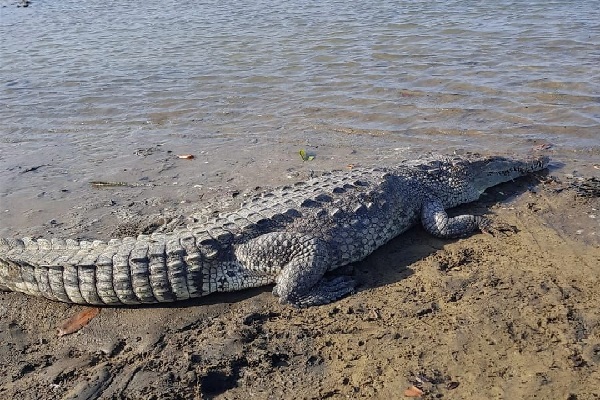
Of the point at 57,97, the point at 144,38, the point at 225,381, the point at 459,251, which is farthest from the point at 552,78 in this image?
the point at 144,38

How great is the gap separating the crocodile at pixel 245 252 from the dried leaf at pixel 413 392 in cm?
108

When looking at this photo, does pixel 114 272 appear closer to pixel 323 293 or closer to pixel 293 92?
pixel 323 293

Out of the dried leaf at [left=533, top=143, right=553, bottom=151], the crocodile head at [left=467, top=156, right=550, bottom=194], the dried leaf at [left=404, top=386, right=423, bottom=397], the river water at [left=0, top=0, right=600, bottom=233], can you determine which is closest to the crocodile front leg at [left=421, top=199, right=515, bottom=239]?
the crocodile head at [left=467, top=156, right=550, bottom=194]

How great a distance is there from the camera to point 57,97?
984 centimetres

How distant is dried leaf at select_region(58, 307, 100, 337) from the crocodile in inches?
3.6

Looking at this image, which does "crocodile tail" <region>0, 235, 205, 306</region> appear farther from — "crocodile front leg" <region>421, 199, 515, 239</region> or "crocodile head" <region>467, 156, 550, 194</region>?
"crocodile head" <region>467, 156, 550, 194</region>

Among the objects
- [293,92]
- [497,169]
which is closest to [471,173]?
[497,169]

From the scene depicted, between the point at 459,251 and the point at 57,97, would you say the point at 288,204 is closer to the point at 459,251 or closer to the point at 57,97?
the point at 459,251

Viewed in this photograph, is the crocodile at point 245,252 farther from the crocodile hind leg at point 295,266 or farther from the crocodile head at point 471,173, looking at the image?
the crocodile head at point 471,173

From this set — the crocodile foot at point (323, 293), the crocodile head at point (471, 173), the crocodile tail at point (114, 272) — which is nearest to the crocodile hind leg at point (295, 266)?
the crocodile foot at point (323, 293)

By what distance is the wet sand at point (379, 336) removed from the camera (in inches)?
130

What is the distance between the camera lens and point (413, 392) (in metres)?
3.18

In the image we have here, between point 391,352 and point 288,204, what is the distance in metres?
1.58

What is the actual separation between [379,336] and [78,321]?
219 centimetres
